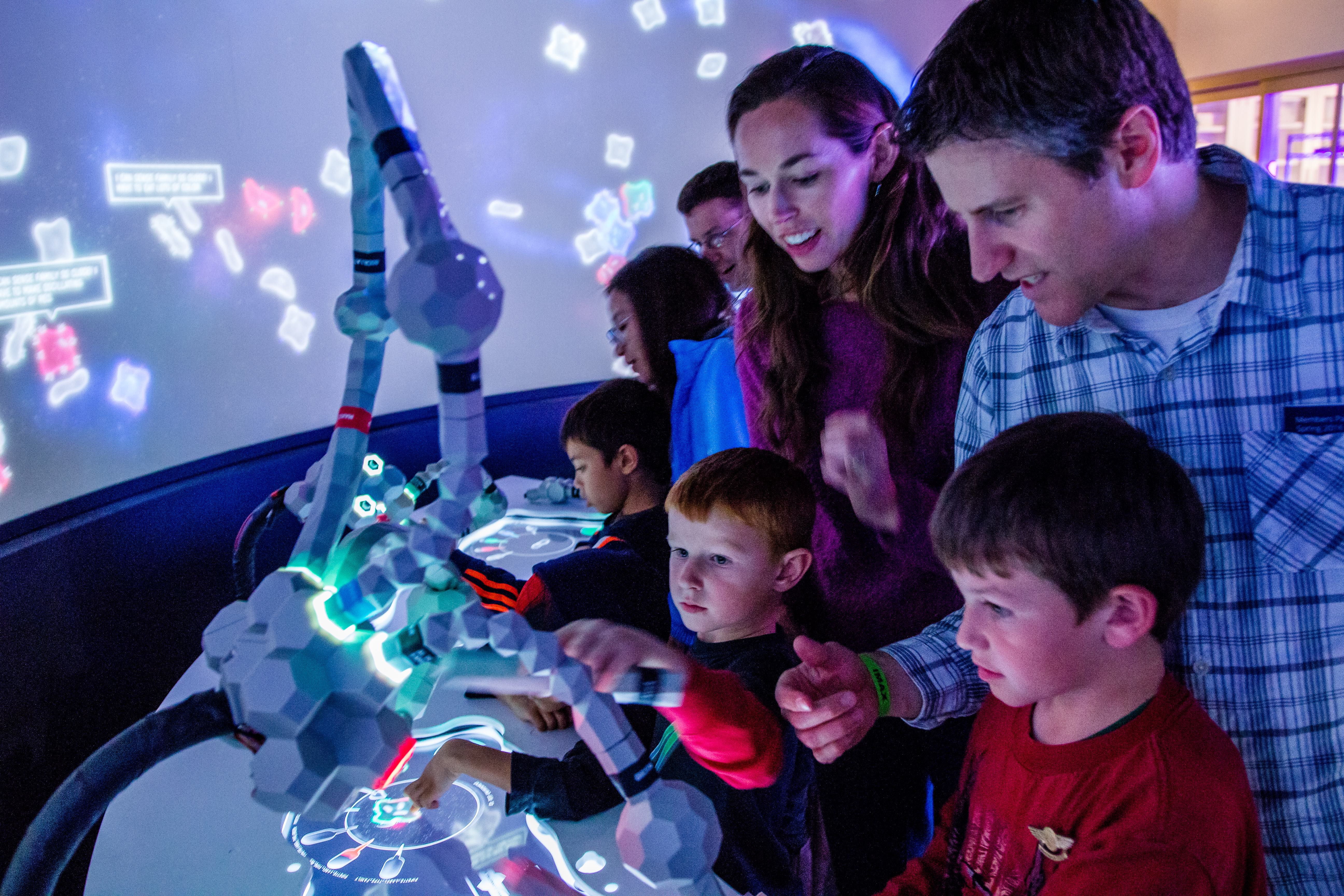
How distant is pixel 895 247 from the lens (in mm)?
956

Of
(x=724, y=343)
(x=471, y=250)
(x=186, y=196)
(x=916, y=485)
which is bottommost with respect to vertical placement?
(x=916, y=485)

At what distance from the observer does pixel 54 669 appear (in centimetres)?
114

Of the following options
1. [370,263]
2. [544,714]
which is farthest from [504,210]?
[370,263]

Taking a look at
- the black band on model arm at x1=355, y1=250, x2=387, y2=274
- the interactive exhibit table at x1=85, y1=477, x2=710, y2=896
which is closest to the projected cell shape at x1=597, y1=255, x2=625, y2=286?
the interactive exhibit table at x1=85, y1=477, x2=710, y2=896

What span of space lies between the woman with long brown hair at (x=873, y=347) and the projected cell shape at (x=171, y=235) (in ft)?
3.56

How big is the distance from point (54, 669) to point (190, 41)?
1129 millimetres

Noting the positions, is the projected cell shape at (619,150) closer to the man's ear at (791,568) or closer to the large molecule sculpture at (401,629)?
the man's ear at (791,568)

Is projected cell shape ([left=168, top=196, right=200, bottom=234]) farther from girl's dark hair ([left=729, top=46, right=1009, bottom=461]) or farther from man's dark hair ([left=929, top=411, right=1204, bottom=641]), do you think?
man's dark hair ([left=929, top=411, right=1204, bottom=641])

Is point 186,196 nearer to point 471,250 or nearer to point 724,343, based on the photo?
point 724,343

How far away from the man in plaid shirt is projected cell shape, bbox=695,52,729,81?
7.44 ft

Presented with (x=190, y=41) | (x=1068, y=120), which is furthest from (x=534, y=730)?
(x=190, y=41)

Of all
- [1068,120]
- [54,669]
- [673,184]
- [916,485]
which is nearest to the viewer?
[1068,120]

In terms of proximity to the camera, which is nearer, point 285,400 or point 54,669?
point 54,669

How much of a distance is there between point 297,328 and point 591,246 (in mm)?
990
